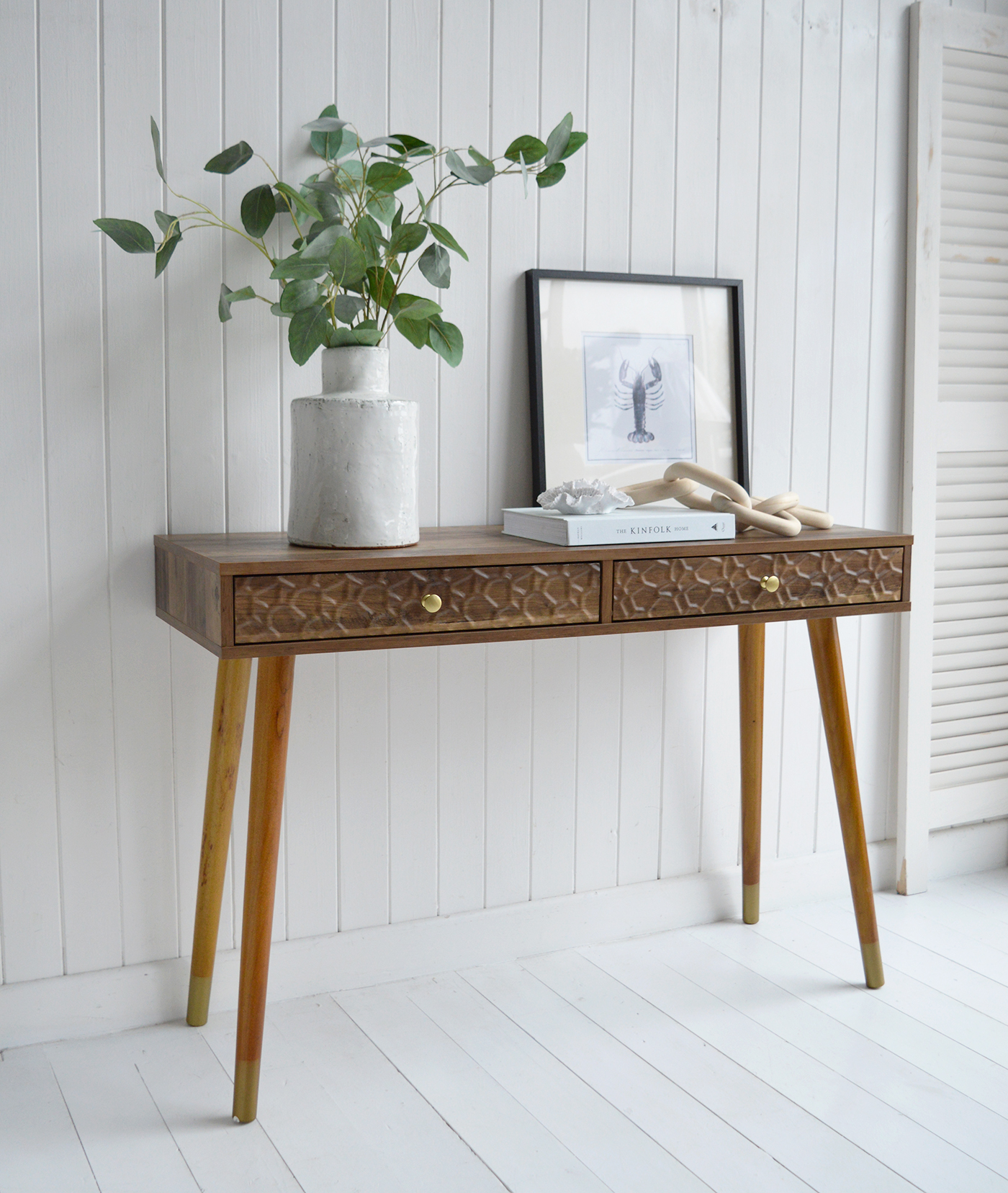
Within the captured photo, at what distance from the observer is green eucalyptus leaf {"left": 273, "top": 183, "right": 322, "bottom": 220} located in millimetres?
1650

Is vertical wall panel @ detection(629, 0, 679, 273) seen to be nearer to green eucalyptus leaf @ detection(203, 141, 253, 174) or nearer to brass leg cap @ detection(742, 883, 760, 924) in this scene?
green eucalyptus leaf @ detection(203, 141, 253, 174)

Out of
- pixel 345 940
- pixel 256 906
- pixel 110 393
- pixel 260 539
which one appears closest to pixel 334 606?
pixel 260 539

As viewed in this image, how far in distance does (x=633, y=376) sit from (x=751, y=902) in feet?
3.46

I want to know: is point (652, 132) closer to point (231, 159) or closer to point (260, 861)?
point (231, 159)

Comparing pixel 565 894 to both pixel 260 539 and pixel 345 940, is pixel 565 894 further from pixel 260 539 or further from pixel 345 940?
pixel 260 539

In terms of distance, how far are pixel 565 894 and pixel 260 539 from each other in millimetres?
919

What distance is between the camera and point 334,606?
1498 mm

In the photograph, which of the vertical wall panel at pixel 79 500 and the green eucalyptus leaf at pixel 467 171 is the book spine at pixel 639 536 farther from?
the vertical wall panel at pixel 79 500

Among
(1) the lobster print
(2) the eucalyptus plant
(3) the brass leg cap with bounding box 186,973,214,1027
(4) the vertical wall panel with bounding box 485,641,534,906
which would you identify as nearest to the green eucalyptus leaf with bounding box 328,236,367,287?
(2) the eucalyptus plant

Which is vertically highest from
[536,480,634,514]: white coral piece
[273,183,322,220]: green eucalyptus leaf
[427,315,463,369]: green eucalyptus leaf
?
[273,183,322,220]: green eucalyptus leaf

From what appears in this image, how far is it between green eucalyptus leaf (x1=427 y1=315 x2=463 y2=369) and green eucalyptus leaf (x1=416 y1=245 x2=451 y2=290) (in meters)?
0.06

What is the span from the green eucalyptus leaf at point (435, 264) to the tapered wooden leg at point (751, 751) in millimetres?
868

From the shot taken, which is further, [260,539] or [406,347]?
[406,347]

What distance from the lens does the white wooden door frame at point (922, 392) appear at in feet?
7.49
